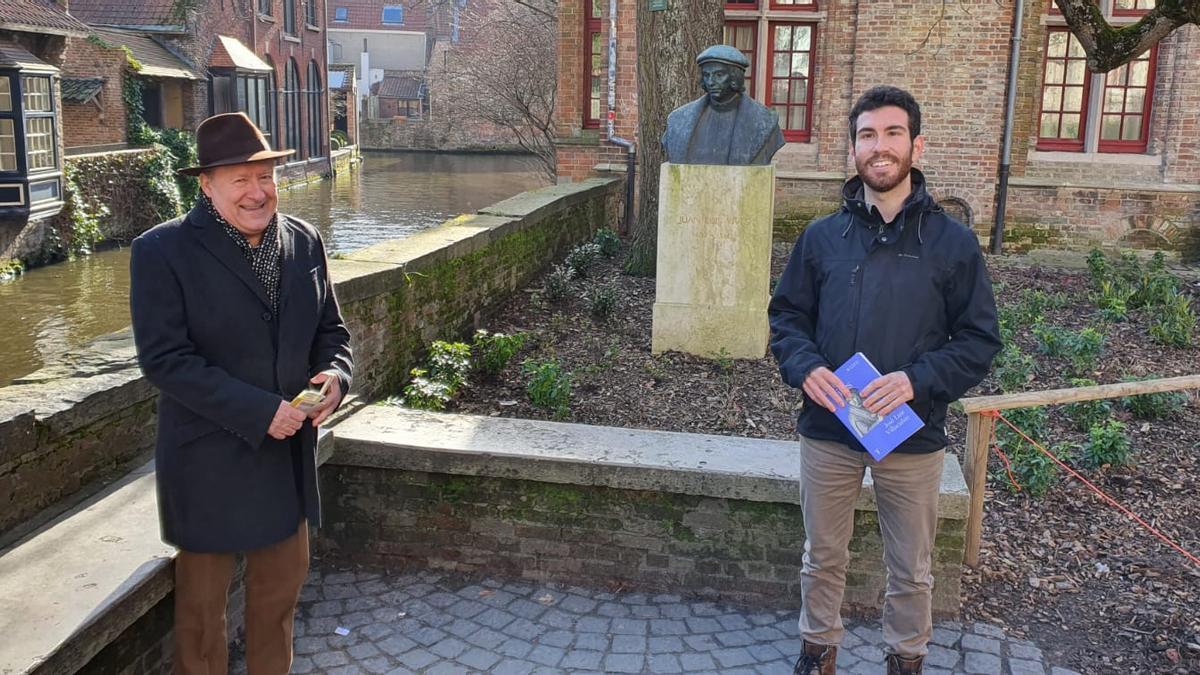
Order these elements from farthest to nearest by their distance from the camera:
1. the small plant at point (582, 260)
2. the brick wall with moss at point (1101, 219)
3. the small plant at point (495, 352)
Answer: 1. the brick wall with moss at point (1101, 219)
2. the small plant at point (582, 260)
3. the small plant at point (495, 352)

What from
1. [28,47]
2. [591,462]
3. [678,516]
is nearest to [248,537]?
[591,462]

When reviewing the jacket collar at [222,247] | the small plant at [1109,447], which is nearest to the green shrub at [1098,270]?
the small plant at [1109,447]

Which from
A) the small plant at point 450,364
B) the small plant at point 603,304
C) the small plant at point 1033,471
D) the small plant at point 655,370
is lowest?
the small plant at point 1033,471

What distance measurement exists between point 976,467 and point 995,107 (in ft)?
31.8

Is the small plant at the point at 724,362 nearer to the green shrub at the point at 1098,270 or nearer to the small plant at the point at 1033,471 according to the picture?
the small plant at the point at 1033,471

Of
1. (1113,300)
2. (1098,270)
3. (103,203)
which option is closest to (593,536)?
(1113,300)

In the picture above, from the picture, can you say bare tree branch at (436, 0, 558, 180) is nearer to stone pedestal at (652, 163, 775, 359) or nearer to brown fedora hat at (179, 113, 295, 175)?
stone pedestal at (652, 163, 775, 359)

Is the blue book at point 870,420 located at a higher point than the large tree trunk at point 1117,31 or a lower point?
lower

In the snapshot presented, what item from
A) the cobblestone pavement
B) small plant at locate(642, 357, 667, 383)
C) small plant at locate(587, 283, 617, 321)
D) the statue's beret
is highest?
the statue's beret

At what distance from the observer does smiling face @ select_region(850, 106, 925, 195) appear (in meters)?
3.11

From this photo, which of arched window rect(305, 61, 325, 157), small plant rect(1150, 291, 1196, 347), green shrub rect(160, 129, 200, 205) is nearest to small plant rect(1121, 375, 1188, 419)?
small plant rect(1150, 291, 1196, 347)

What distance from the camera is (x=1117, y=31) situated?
9227 millimetres

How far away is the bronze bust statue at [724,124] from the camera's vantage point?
22.4 ft

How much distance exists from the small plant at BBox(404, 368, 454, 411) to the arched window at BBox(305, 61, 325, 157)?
1205 inches
